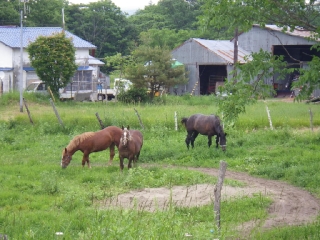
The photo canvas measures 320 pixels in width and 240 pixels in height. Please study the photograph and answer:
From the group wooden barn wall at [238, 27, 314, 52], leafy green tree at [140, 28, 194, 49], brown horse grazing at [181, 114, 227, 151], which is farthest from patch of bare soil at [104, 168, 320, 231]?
leafy green tree at [140, 28, 194, 49]

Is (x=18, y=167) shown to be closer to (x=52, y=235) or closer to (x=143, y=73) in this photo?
(x=52, y=235)

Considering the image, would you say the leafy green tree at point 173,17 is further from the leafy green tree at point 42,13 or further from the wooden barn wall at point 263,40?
the wooden barn wall at point 263,40

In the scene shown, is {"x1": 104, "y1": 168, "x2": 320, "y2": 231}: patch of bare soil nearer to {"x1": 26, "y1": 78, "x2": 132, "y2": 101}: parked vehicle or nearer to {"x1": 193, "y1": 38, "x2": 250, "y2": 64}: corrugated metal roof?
{"x1": 26, "y1": 78, "x2": 132, "y2": 101}: parked vehicle

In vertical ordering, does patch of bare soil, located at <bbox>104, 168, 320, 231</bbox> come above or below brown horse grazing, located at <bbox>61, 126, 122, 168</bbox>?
below

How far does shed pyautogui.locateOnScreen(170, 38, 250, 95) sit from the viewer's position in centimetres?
4703

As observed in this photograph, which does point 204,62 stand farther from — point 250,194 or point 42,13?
point 250,194

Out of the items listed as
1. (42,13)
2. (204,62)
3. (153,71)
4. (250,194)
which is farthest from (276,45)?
(250,194)

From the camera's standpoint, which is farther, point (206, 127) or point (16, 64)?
point (16, 64)

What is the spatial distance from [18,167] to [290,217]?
856 centimetres

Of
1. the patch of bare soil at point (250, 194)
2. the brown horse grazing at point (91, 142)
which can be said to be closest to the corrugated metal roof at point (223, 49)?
the brown horse grazing at point (91, 142)

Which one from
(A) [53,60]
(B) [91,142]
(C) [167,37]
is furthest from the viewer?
(C) [167,37]

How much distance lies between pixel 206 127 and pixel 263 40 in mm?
27349

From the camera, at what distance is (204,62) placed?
47.8m

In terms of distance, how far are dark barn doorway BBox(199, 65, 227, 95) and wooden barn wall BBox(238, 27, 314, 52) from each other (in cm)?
277
